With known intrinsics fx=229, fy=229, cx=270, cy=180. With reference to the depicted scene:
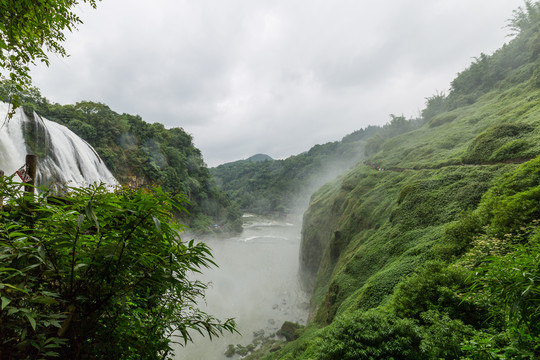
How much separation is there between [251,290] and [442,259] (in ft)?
79.6

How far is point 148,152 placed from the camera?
1428 inches

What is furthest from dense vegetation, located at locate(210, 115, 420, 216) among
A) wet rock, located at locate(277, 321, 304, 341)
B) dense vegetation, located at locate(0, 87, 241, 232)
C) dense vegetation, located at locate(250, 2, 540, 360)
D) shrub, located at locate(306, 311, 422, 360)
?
shrub, located at locate(306, 311, 422, 360)

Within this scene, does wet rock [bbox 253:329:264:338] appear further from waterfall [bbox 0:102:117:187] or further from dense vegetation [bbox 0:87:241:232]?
waterfall [bbox 0:102:117:187]

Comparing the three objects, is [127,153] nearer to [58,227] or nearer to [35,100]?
[35,100]

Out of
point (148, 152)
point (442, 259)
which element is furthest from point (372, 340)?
point (148, 152)

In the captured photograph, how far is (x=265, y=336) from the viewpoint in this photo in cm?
1866

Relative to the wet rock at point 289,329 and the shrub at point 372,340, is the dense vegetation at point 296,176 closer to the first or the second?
the wet rock at point 289,329

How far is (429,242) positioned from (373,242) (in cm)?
399

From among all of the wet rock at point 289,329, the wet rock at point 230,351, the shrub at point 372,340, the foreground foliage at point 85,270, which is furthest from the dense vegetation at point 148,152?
the foreground foliage at point 85,270

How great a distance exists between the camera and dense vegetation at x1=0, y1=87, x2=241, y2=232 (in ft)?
95.0

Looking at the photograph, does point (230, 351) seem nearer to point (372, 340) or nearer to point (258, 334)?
point (258, 334)

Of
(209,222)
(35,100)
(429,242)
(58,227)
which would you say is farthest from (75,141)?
(209,222)

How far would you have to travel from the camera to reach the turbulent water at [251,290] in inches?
721

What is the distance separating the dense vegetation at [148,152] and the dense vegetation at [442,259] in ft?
59.9
